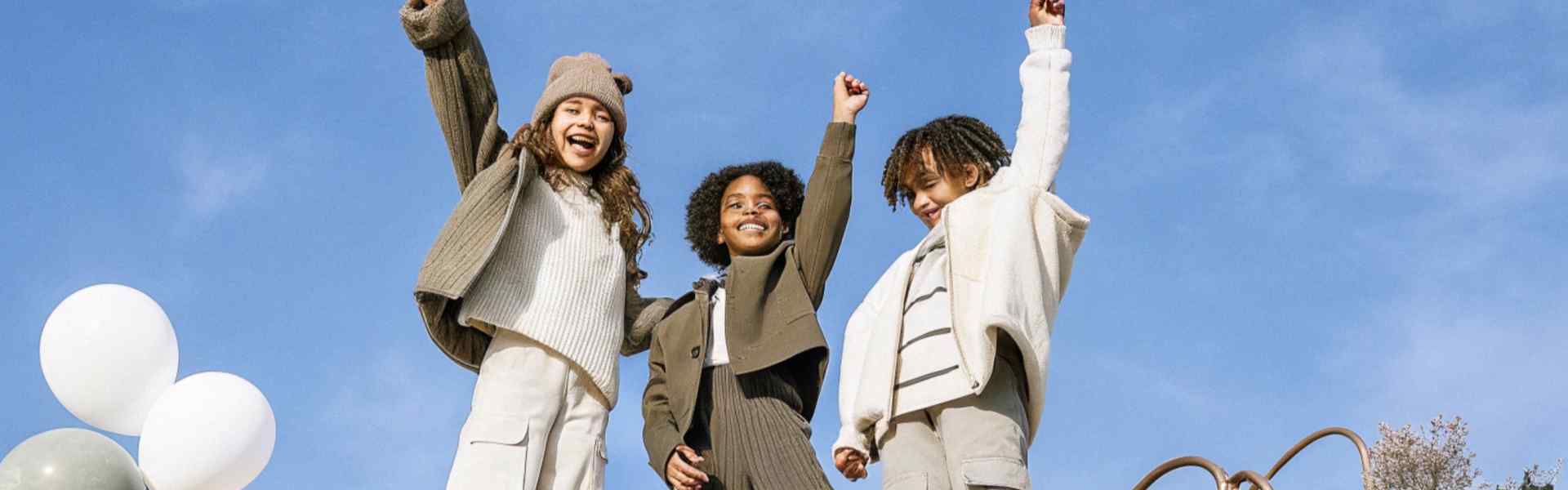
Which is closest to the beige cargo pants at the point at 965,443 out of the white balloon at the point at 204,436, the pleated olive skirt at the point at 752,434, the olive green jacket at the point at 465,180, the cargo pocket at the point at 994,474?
the cargo pocket at the point at 994,474

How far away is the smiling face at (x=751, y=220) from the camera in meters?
4.11

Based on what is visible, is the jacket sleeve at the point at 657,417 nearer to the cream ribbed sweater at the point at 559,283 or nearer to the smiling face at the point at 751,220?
the cream ribbed sweater at the point at 559,283

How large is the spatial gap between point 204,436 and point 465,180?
143 centimetres

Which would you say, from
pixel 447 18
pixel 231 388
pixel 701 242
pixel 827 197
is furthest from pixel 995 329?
pixel 231 388

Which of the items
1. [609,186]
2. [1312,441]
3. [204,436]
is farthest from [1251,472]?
[204,436]

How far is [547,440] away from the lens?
369cm

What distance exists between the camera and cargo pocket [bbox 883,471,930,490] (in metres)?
3.28

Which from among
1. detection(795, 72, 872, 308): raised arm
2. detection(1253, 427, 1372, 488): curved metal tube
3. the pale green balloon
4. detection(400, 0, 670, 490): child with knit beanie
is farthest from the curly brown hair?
detection(1253, 427, 1372, 488): curved metal tube

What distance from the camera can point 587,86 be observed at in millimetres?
4125

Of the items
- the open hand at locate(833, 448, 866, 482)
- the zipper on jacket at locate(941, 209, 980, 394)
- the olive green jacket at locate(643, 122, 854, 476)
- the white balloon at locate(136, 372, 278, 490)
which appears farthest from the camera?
the white balloon at locate(136, 372, 278, 490)

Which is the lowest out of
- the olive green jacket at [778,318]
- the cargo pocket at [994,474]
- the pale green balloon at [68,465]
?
the cargo pocket at [994,474]

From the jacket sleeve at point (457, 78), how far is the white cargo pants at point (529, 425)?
0.56m

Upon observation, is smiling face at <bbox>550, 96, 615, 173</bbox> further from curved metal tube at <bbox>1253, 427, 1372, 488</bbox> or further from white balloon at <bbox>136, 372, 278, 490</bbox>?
curved metal tube at <bbox>1253, 427, 1372, 488</bbox>

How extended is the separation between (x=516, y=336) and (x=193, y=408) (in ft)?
5.27
